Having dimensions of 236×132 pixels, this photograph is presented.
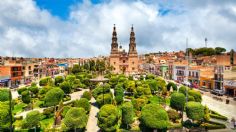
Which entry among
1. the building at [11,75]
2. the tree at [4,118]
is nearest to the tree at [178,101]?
the tree at [4,118]

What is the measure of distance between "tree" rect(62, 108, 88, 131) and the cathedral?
270ft

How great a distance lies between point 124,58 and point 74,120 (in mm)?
87126

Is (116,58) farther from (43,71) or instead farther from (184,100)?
(184,100)

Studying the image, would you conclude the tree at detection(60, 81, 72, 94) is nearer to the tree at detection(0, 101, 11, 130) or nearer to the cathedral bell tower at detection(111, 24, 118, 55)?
the tree at detection(0, 101, 11, 130)

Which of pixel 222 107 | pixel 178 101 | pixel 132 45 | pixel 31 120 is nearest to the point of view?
pixel 31 120

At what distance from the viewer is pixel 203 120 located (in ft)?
97.1

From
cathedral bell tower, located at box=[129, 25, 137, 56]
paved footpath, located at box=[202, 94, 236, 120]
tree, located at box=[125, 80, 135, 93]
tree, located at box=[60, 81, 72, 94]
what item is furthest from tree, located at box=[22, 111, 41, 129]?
cathedral bell tower, located at box=[129, 25, 137, 56]

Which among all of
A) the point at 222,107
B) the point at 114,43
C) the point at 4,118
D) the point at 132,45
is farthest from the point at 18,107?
the point at 132,45

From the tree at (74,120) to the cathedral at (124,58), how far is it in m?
82.2

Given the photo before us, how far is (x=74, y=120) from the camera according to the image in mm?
24391

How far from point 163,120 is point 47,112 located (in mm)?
17936

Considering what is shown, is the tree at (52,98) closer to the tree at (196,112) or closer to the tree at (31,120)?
the tree at (31,120)

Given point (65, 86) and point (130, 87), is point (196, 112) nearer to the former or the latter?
point (130, 87)

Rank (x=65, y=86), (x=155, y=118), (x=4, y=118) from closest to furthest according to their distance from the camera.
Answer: (x=155, y=118) < (x=4, y=118) < (x=65, y=86)
